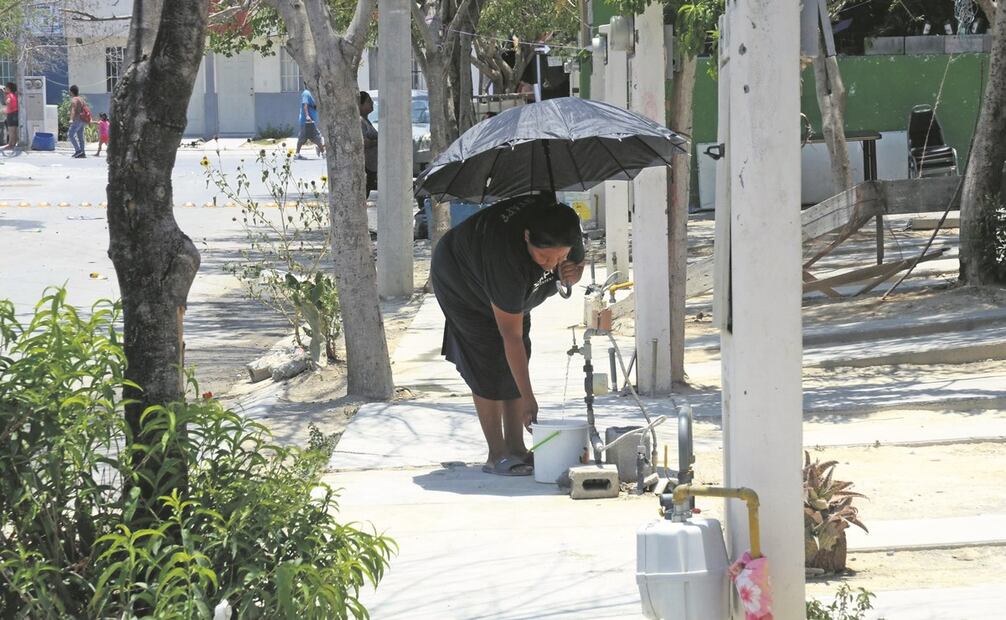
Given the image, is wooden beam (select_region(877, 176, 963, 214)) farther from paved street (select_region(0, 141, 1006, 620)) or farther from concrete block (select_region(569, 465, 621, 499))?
concrete block (select_region(569, 465, 621, 499))

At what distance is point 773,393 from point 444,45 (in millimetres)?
14166

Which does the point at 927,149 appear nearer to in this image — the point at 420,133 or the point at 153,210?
the point at 420,133

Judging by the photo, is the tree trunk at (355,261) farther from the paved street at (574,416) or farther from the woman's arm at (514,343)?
the woman's arm at (514,343)

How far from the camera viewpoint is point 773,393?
12.7ft

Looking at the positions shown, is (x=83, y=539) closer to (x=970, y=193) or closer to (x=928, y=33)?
(x=970, y=193)

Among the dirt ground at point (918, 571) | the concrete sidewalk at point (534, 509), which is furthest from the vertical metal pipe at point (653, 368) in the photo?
the dirt ground at point (918, 571)

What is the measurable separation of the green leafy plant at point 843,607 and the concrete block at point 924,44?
21.5 m

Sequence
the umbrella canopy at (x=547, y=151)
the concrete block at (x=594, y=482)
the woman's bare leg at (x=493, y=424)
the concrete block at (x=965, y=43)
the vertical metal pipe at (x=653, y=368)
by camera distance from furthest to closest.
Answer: the concrete block at (x=965, y=43)
the vertical metal pipe at (x=653, y=368)
the woman's bare leg at (x=493, y=424)
the umbrella canopy at (x=547, y=151)
the concrete block at (x=594, y=482)

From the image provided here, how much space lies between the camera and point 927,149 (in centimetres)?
2152

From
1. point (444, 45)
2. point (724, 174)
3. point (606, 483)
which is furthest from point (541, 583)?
point (444, 45)

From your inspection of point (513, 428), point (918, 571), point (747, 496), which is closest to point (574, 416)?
point (513, 428)

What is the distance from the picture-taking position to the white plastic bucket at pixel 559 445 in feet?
21.9

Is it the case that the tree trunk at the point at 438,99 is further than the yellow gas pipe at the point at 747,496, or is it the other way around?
the tree trunk at the point at 438,99

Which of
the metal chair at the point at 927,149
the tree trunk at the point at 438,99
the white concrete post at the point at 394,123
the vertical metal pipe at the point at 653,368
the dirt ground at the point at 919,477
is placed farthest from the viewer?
the metal chair at the point at 927,149
